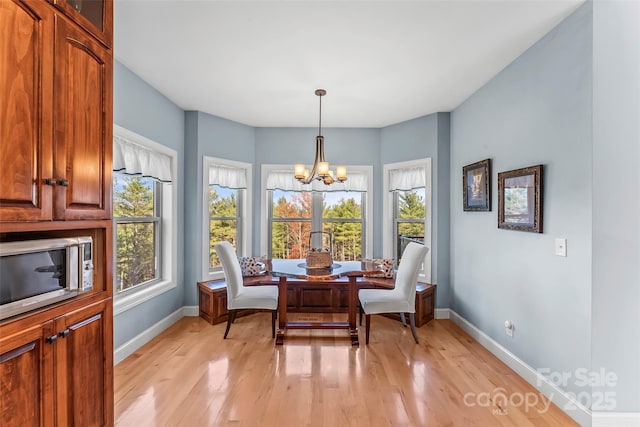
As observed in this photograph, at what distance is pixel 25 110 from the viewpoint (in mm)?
1246

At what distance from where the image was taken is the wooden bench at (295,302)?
12.2ft

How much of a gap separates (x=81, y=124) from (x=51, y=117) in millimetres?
155

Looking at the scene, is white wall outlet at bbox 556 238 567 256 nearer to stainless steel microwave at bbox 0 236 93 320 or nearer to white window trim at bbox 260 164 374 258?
white window trim at bbox 260 164 374 258

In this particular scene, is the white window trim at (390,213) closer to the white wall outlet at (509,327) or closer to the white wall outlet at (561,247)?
the white wall outlet at (509,327)

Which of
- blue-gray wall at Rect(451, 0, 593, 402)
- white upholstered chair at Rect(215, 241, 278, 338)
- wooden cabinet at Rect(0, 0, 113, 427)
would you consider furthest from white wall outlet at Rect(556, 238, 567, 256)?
wooden cabinet at Rect(0, 0, 113, 427)

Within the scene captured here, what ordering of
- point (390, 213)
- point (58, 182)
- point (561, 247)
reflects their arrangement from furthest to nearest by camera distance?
point (390, 213)
point (561, 247)
point (58, 182)

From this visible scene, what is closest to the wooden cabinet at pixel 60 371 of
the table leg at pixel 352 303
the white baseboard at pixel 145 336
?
the white baseboard at pixel 145 336

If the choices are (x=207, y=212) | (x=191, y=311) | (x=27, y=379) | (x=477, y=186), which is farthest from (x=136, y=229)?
(x=477, y=186)

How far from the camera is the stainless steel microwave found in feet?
4.08

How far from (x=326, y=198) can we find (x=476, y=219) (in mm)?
2130

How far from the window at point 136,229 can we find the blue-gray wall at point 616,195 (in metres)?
3.79

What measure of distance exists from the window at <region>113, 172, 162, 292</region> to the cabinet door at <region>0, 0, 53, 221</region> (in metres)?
1.76

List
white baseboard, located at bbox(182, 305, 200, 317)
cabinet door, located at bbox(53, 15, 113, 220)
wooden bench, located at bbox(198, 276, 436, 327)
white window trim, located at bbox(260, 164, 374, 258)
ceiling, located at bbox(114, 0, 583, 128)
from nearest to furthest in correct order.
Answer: cabinet door, located at bbox(53, 15, 113, 220) < ceiling, located at bbox(114, 0, 583, 128) < wooden bench, located at bbox(198, 276, 436, 327) < white baseboard, located at bbox(182, 305, 200, 317) < white window trim, located at bbox(260, 164, 374, 258)

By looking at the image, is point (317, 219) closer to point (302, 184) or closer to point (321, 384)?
point (302, 184)
